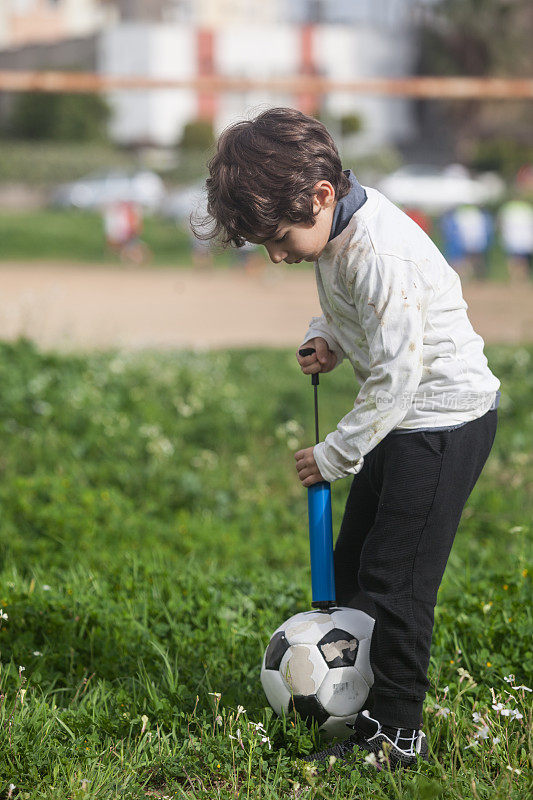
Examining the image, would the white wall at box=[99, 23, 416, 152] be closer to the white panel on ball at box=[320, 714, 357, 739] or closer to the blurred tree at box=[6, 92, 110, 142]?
the blurred tree at box=[6, 92, 110, 142]

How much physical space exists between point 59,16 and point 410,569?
70788mm

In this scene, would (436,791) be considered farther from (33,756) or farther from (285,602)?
(285,602)

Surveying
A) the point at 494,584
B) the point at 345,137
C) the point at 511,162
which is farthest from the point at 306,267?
the point at 345,137

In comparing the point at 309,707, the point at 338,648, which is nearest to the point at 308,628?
the point at 338,648

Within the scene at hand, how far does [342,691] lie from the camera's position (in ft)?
8.13

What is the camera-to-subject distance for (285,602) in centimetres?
321

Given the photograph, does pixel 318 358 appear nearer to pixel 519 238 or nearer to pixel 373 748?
pixel 373 748

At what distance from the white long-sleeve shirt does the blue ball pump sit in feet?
0.46

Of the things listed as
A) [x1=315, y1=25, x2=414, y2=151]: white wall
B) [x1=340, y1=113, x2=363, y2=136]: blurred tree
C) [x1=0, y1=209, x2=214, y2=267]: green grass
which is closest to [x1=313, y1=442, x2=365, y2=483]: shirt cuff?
[x1=0, y1=209, x2=214, y2=267]: green grass

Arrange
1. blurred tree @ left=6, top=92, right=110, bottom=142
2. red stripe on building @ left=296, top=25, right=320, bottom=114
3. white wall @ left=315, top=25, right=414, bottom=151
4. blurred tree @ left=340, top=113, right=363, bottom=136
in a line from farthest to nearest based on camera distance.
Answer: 1. white wall @ left=315, top=25, right=414, bottom=151
2. red stripe on building @ left=296, top=25, right=320, bottom=114
3. blurred tree @ left=340, top=113, right=363, bottom=136
4. blurred tree @ left=6, top=92, right=110, bottom=142

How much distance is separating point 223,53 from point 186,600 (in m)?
51.7

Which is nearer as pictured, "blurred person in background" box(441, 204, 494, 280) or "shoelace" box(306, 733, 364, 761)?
"shoelace" box(306, 733, 364, 761)

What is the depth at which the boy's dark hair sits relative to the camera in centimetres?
225

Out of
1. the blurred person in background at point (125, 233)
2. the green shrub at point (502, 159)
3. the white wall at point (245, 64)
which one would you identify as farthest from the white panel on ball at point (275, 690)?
the white wall at point (245, 64)
